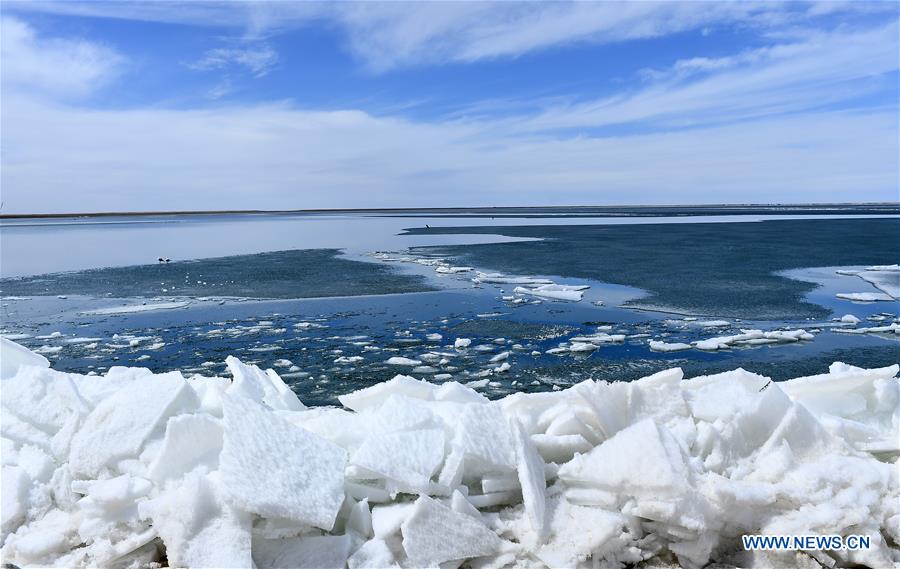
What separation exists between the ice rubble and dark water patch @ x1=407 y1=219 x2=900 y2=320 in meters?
6.47

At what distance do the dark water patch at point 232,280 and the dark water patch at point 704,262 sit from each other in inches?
134

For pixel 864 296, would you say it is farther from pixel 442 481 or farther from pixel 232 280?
pixel 232 280

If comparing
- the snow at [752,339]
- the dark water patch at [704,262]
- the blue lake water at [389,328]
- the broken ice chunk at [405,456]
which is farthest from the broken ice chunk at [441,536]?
the dark water patch at [704,262]

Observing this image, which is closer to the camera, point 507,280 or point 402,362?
point 402,362

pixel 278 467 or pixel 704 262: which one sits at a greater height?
pixel 278 467

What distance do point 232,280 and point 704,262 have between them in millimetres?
11112

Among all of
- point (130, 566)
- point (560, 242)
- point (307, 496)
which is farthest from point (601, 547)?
point (560, 242)

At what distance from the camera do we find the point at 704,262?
15.8 m

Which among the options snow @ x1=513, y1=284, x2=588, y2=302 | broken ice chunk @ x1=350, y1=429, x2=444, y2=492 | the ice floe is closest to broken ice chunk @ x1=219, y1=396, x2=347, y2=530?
broken ice chunk @ x1=350, y1=429, x2=444, y2=492

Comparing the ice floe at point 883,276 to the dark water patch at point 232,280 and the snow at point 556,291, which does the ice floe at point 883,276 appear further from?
the dark water patch at point 232,280

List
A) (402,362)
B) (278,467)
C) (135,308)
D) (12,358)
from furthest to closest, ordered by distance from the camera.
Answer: (135,308) < (402,362) < (12,358) < (278,467)

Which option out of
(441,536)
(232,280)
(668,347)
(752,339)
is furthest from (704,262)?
(441,536)

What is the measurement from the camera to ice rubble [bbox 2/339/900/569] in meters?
2.39

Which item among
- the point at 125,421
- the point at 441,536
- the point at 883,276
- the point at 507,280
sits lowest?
the point at 883,276
